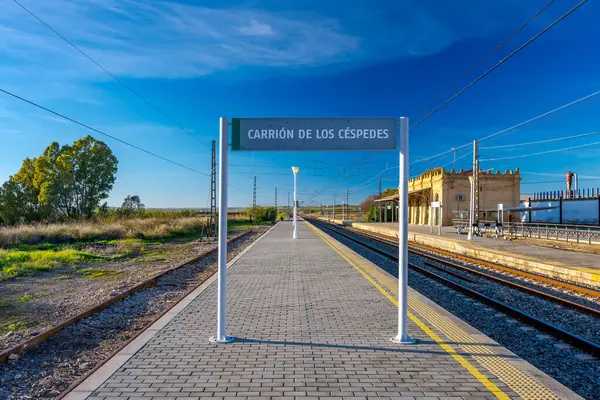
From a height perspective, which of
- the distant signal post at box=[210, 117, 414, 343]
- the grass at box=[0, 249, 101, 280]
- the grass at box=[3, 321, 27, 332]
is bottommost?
the grass at box=[3, 321, 27, 332]

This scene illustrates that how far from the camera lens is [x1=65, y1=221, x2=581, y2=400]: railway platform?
12.2 feet

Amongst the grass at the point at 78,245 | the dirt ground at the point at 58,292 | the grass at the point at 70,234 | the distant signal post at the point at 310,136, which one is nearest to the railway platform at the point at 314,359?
the distant signal post at the point at 310,136

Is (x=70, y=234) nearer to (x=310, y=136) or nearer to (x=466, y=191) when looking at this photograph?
(x=310, y=136)

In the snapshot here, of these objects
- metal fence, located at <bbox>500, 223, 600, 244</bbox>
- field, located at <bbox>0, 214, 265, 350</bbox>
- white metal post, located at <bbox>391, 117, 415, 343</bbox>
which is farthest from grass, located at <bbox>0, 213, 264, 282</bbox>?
metal fence, located at <bbox>500, 223, 600, 244</bbox>

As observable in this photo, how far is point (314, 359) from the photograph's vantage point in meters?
4.46

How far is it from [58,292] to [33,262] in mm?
5625

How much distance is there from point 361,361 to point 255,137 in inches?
121

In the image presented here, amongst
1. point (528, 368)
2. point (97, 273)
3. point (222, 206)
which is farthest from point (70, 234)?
point (528, 368)

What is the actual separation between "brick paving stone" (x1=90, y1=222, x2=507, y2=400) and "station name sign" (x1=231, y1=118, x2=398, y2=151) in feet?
8.33

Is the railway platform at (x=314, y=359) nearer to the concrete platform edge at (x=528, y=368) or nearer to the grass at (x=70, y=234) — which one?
the concrete platform edge at (x=528, y=368)

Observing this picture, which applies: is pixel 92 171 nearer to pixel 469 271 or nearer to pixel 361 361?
pixel 469 271

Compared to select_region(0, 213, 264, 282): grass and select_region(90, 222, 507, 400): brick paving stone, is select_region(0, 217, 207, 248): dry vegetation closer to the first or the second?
select_region(0, 213, 264, 282): grass

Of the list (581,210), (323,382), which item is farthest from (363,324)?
(581,210)

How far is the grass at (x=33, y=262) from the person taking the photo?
12.4 metres
